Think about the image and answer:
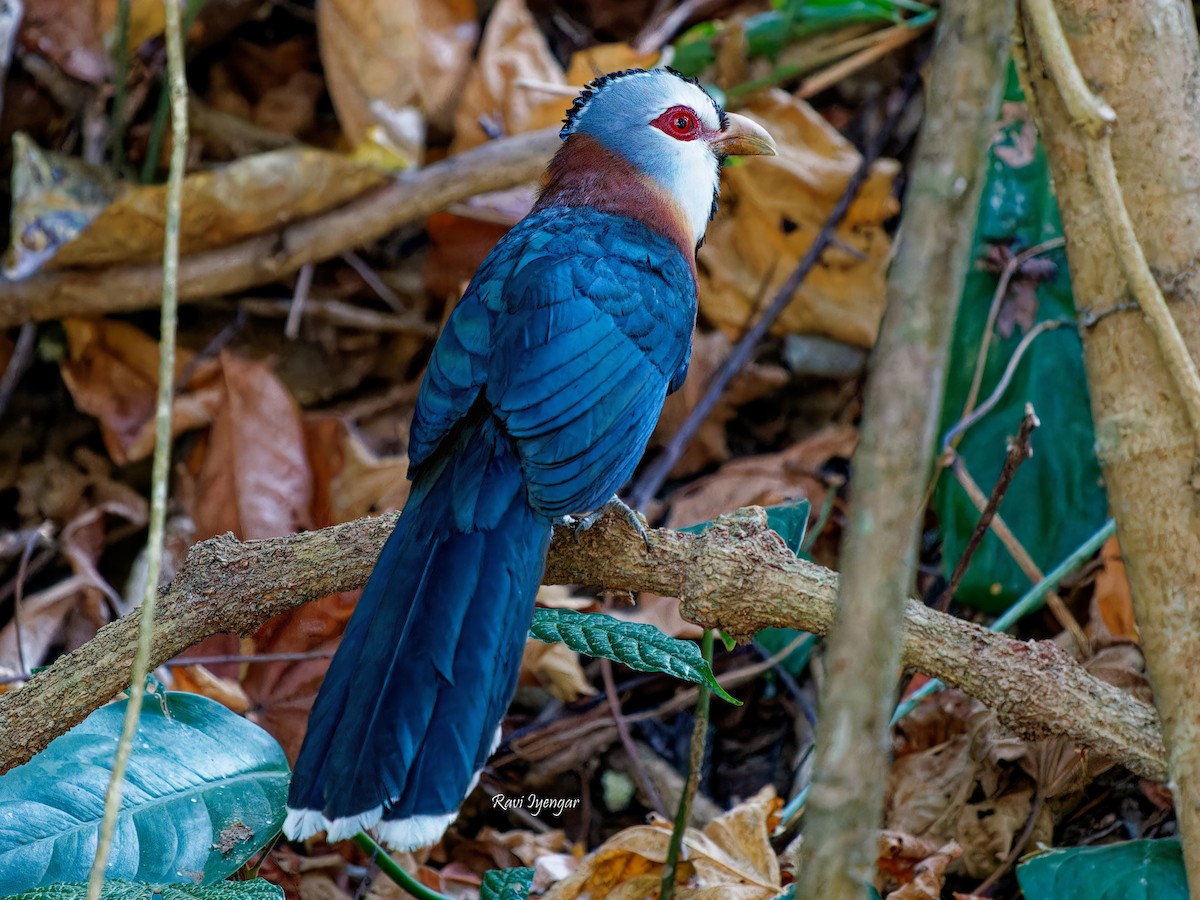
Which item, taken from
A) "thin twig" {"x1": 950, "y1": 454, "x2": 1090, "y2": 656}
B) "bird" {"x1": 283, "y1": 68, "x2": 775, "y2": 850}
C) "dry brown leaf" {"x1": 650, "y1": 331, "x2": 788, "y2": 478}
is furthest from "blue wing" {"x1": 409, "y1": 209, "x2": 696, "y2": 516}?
"dry brown leaf" {"x1": 650, "y1": 331, "x2": 788, "y2": 478}

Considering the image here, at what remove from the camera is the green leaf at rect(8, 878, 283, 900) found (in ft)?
6.22

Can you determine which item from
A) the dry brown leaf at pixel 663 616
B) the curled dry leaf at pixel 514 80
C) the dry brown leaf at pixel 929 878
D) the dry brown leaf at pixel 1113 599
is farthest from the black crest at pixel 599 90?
the dry brown leaf at pixel 929 878

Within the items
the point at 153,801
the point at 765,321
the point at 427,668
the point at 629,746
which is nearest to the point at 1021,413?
the point at 765,321

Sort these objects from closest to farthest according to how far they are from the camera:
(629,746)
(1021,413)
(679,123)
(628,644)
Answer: (628,644), (679,123), (629,746), (1021,413)

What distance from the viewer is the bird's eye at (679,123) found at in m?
3.16

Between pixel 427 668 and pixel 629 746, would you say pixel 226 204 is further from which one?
pixel 427 668

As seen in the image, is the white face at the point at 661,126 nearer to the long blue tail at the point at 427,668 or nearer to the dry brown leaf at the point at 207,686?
the long blue tail at the point at 427,668

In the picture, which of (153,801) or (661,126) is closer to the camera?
(153,801)

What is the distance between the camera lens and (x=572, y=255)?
2.59 m

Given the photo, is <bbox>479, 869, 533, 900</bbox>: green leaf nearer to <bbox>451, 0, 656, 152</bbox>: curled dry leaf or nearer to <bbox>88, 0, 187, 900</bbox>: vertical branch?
<bbox>88, 0, 187, 900</bbox>: vertical branch

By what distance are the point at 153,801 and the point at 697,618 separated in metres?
1.06

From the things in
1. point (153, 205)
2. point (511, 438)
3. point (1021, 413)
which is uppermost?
point (153, 205)

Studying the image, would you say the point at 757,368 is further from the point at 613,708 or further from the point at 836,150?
the point at 613,708

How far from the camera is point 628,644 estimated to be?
2.09m
